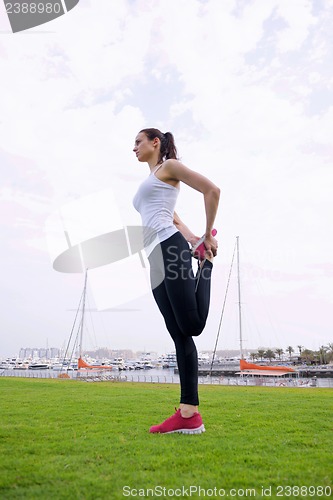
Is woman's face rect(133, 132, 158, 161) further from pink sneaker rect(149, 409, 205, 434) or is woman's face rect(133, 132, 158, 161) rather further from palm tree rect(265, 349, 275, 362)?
palm tree rect(265, 349, 275, 362)

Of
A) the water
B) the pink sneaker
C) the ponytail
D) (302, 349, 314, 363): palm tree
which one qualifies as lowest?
the water

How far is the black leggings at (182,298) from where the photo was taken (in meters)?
3.22

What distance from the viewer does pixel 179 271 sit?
3283 millimetres

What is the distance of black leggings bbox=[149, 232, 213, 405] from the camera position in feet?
10.6

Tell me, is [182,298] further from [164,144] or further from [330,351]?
[330,351]

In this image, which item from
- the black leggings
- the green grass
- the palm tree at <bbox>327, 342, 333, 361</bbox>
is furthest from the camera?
the palm tree at <bbox>327, 342, 333, 361</bbox>

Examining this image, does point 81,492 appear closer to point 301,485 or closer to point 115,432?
point 301,485

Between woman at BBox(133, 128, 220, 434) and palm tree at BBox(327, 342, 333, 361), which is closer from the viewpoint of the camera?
woman at BBox(133, 128, 220, 434)

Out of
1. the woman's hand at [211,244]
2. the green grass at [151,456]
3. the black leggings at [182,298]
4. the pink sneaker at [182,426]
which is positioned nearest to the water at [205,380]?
the green grass at [151,456]

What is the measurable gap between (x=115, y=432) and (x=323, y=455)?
1.74 meters

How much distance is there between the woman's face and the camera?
12.7ft

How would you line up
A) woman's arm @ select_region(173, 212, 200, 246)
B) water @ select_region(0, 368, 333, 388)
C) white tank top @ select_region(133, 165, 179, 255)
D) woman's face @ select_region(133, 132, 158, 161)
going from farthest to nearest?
water @ select_region(0, 368, 333, 388) < woman's face @ select_region(133, 132, 158, 161) < woman's arm @ select_region(173, 212, 200, 246) < white tank top @ select_region(133, 165, 179, 255)

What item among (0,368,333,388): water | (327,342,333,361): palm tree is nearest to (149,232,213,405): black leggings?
(0,368,333,388): water

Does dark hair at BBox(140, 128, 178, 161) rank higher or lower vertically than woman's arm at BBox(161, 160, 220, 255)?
higher
